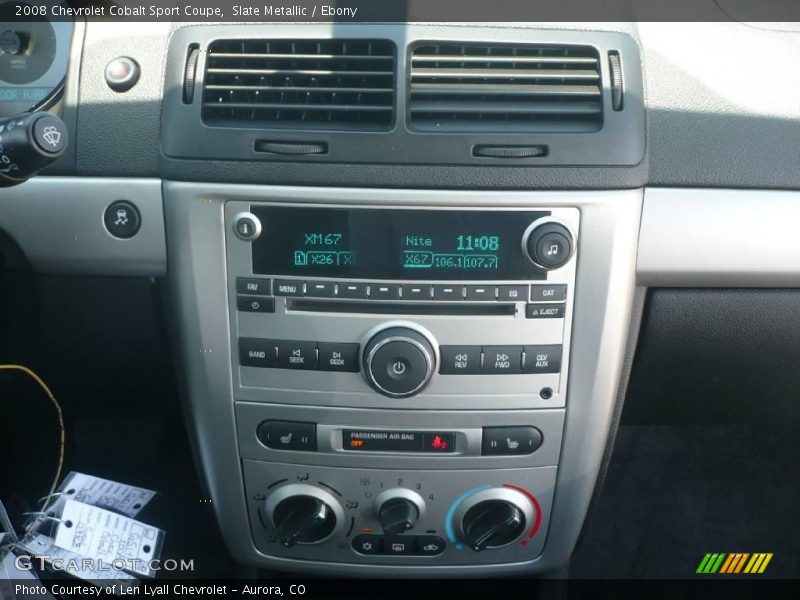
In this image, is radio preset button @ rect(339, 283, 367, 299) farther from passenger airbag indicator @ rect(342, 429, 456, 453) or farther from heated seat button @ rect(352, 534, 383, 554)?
heated seat button @ rect(352, 534, 383, 554)

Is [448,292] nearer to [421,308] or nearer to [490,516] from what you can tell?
[421,308]

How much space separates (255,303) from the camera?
1347 mm

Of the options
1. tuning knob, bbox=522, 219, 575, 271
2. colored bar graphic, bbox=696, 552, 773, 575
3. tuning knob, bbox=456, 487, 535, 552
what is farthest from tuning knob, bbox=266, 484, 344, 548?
colored bar graphic, bbox=696, 552, 773, 575

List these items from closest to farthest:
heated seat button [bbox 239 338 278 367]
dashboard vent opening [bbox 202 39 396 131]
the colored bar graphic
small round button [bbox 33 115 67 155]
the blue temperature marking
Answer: small round button [bbox 33 115 67 155] → dashboard vent opening [bbox 202 39 396 131] → heated seat button [bbox 239 338 278 367] → the blue temperature marking → the colored bar graphic

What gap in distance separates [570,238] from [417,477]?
514 millimetres

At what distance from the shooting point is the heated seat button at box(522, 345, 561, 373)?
1353 mm

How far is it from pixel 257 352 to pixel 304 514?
1.06 feet

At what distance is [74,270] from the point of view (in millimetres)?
1454

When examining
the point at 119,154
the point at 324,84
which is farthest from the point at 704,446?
the point at 119,154

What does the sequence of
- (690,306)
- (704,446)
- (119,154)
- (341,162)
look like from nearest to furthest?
(341,162) < (119,154) < (690,306) < (704,446)

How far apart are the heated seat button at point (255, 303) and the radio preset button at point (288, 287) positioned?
19mm

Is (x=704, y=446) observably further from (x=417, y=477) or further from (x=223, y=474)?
(x=223, y=474)

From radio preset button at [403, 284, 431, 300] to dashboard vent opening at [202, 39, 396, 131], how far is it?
258mm

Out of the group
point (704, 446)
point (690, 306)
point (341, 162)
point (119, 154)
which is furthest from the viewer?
point (704, 446)
